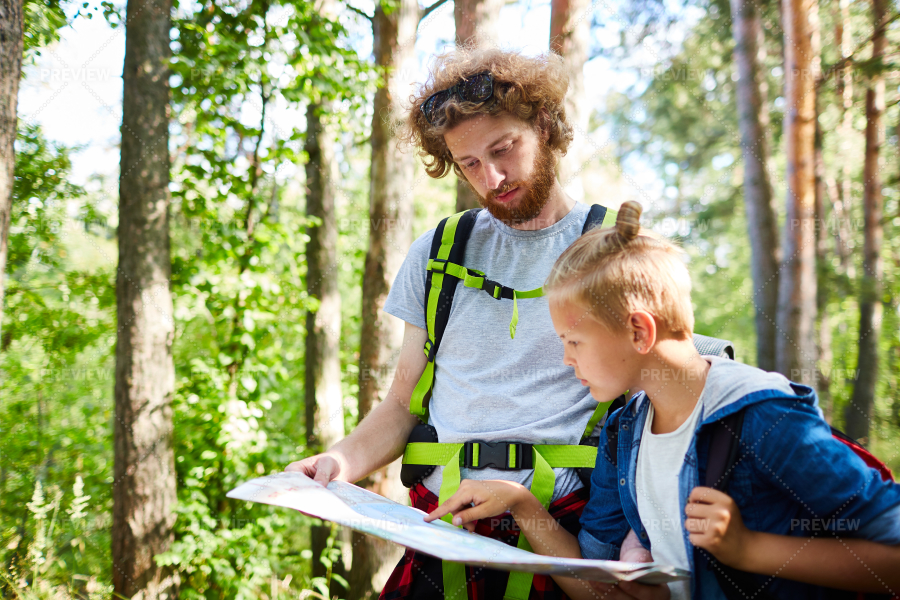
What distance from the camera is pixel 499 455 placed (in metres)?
1.56

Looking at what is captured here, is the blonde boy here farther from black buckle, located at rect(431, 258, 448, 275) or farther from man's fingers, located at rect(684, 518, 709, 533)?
black buckle, located at rect(431, 258, 448, 275)

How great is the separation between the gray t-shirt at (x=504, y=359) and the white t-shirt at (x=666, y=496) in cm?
26

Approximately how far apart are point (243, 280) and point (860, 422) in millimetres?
8319

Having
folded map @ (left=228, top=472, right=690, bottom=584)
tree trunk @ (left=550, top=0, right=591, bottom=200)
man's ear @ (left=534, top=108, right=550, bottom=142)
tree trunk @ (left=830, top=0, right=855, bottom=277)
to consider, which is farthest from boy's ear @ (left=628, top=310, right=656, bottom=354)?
tree trunk @ (left=830, top=0, right=855, bottom=277)

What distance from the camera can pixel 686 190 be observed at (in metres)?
17.6

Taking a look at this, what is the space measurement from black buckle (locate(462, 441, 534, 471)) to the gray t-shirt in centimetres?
2

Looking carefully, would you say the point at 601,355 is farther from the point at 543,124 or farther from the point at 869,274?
the point at 869,274

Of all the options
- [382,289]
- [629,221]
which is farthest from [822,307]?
[629,221]

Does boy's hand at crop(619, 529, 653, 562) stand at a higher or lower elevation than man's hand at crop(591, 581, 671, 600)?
higher

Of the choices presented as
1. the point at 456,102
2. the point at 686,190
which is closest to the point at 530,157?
the point at 456,102

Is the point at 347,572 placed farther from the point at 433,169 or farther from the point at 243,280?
the point at 433,169

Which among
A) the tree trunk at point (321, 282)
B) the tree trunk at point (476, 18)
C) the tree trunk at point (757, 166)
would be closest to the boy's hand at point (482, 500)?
the tree trunk at point (476, 18)

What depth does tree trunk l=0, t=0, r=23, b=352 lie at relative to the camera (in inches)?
74.5

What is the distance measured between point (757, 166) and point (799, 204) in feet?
3.18
